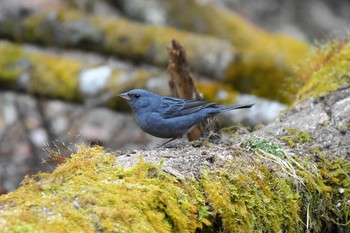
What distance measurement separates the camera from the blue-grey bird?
5.18 meters

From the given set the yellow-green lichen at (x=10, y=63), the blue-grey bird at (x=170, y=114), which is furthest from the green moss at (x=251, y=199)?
the yellow-green lichen at (x=10, y=63)

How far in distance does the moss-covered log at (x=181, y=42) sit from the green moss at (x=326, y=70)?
173cm

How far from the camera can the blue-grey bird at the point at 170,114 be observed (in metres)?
5.18

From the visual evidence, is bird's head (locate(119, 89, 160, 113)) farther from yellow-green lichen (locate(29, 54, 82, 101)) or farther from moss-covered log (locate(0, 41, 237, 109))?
yellow-green lichen (locate(29, 54, 82, 101))

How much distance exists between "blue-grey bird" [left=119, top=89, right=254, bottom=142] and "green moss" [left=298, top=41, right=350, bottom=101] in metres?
0.79

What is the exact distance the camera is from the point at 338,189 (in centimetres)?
422

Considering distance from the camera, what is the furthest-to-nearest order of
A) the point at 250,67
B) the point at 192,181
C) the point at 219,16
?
the point at 219,16 < the point at 250,67 < the point at 192,181

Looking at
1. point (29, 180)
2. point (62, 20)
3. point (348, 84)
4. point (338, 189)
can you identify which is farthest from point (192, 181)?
point (62, 20)

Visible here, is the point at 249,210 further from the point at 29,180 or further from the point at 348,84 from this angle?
the point at 348,84

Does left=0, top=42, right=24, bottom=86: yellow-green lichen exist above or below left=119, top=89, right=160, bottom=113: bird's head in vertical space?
below

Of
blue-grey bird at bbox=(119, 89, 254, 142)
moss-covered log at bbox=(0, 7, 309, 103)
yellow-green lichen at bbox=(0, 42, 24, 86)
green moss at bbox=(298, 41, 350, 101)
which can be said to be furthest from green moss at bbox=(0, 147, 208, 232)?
yellow-green lichen at bbox=(0, 42, 24, 86)

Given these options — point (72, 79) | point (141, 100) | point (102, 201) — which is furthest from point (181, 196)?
point (72, 79)

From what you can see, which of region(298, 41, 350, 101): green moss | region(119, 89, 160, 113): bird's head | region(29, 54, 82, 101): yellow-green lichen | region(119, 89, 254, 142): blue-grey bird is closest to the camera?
region(119, 89, 254, 142): blue-grey bird

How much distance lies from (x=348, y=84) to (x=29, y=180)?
318 cm
